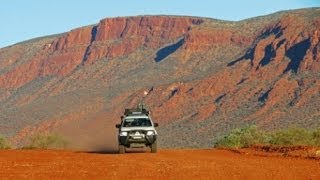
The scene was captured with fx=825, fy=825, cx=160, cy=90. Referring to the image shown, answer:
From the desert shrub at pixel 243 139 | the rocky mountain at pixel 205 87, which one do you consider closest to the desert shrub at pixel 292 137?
the desert shrub at pixel 243 139

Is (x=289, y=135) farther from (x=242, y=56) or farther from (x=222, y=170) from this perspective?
(x=242, y=56)

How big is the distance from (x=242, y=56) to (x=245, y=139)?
11053 cm

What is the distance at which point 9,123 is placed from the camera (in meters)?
155

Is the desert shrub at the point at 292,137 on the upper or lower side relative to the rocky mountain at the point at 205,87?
lower

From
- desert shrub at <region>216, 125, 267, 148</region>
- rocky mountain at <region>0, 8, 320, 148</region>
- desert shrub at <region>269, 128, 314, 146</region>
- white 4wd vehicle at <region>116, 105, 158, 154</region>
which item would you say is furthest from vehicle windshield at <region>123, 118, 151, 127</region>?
rocky mountain at <region>0, 8, 320, 148</region>

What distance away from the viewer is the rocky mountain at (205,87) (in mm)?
122062

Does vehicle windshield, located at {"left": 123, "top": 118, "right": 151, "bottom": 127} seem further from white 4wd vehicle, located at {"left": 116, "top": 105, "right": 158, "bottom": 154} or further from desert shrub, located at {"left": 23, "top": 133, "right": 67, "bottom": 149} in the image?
desert shrub, located at {"left": 23, "top": 133, "right": 67, "bottom": 149}

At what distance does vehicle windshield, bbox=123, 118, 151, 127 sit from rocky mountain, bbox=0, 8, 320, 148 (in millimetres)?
72010

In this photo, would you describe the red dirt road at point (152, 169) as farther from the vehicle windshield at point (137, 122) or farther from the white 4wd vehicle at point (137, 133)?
the vehicle windshield at point (137, 122)

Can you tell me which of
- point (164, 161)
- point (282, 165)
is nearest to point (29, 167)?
point (164, 161)

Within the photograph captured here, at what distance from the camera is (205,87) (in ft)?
493

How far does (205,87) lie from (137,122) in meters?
119

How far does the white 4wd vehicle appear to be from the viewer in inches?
1229

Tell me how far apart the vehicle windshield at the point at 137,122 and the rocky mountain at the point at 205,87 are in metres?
72.0
